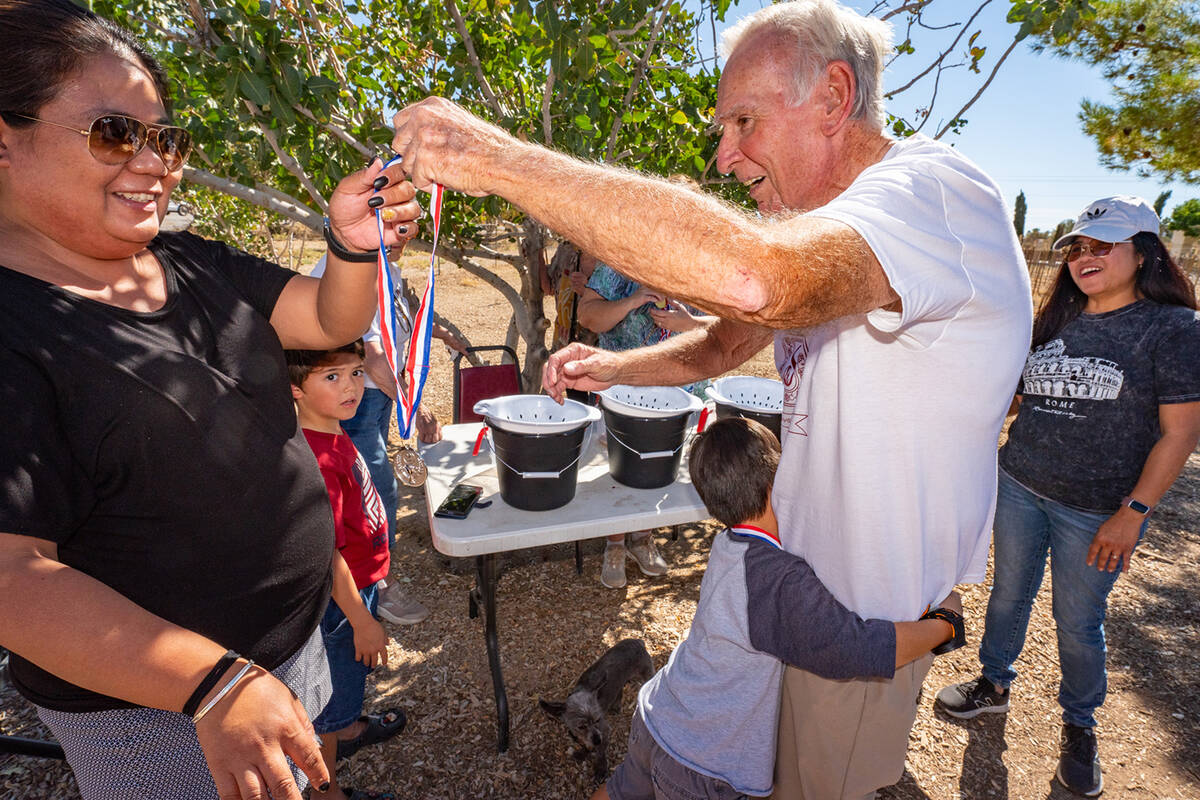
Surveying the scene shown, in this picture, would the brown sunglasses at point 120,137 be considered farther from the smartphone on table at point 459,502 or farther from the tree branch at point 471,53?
the tree branch at point 471,53

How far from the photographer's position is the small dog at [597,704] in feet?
8.17

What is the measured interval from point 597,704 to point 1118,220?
295 centimetres

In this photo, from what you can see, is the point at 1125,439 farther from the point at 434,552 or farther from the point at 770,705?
the point at 434,552

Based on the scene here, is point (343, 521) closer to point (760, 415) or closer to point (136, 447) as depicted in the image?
point (136, 447)

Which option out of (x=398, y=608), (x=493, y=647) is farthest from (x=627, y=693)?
(x=398, y=608)

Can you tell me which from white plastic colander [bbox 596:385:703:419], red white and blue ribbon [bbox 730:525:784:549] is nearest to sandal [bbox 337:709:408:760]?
white plastic colander [bbox 596:385:703:419]

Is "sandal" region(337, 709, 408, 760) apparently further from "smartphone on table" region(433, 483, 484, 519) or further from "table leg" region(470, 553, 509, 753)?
"smartphone on table" region(433, 483, 484, 519)

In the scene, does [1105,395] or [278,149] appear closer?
[1105,395]

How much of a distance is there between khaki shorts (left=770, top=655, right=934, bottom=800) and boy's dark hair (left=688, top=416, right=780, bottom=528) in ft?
1.53

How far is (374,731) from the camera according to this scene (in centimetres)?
271

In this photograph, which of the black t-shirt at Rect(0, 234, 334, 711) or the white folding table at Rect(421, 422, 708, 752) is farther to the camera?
the white folding table at Rect(421, 422, 708, 752)

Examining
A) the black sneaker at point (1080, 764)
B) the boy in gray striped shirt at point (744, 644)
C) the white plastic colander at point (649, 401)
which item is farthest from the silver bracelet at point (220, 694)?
the black sneaker at point (1080, 764)

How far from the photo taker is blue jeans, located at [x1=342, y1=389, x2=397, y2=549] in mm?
3203

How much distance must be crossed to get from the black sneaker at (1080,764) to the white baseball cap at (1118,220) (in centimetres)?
219
